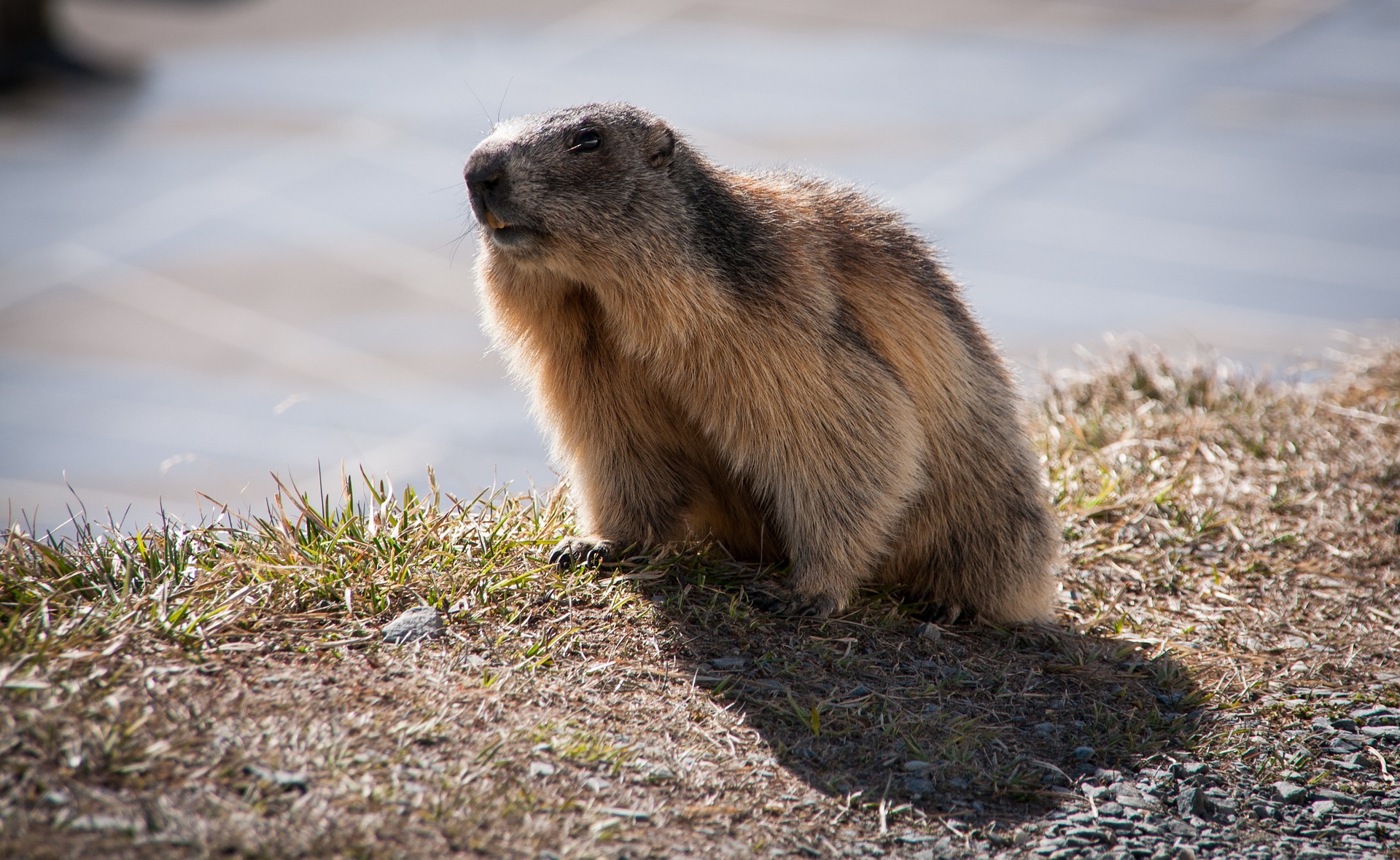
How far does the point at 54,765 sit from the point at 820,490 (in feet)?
9.93

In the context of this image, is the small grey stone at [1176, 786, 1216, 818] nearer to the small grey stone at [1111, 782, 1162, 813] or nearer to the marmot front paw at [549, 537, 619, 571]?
the small grey stone at [1111, 782, 1162, 813]

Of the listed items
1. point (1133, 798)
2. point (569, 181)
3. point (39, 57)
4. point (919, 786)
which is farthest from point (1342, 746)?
point (39, 57)

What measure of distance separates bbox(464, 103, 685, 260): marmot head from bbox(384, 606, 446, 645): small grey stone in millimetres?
1444

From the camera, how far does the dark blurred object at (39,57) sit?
62.2ft

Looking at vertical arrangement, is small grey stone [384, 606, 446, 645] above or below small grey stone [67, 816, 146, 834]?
above

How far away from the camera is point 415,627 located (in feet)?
15.6

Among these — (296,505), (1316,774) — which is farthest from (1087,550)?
(296,505)

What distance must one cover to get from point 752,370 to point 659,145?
3.39 ft

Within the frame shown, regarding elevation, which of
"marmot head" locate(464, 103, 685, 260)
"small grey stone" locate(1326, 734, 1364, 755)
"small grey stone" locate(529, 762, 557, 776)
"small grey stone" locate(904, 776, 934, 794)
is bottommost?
"small grey stone" locate(1326, 734, 1364, 755)

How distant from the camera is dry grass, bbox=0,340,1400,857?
12.1ft

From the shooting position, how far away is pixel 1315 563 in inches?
263

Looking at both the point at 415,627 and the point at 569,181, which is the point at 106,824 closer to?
the point at 415,627

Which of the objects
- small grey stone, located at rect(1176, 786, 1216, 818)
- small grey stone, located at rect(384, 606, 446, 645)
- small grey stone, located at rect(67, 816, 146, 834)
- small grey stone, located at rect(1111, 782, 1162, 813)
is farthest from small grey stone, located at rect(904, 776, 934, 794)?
small grey stone, located at rect(67, 816, 146, 834)

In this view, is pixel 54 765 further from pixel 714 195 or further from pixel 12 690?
pixel 714 195
